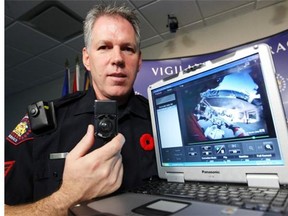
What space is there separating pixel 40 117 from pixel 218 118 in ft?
1.86

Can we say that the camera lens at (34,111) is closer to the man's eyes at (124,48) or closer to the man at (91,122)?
the man at (91,122)

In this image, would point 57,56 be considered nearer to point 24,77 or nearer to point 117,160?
point 24,77

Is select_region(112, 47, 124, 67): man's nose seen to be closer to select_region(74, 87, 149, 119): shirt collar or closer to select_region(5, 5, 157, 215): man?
select_region(5, 5, 157, 215): man

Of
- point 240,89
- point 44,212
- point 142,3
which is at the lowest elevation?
point 44,212

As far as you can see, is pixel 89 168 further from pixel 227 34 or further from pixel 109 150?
pixel 227 34

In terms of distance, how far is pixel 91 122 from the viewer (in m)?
0.81

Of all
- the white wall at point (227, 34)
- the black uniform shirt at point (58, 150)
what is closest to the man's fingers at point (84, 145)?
the black uniform shirt at point (58, 150)

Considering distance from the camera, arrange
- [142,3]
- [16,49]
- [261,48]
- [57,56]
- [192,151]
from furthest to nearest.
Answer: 1. [57,56]
2. [16,49]
3. [142,3]
4. [192,151]
5. [261,48]

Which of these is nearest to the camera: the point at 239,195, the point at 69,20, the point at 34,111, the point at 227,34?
the point at 239,195

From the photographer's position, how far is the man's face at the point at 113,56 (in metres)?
0.79

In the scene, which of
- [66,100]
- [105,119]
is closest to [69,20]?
[66,100]

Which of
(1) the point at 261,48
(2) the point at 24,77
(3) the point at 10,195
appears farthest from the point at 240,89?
(2) the point at 24,77

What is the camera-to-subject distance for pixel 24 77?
12.5 feet

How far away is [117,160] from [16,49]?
2949 mm
